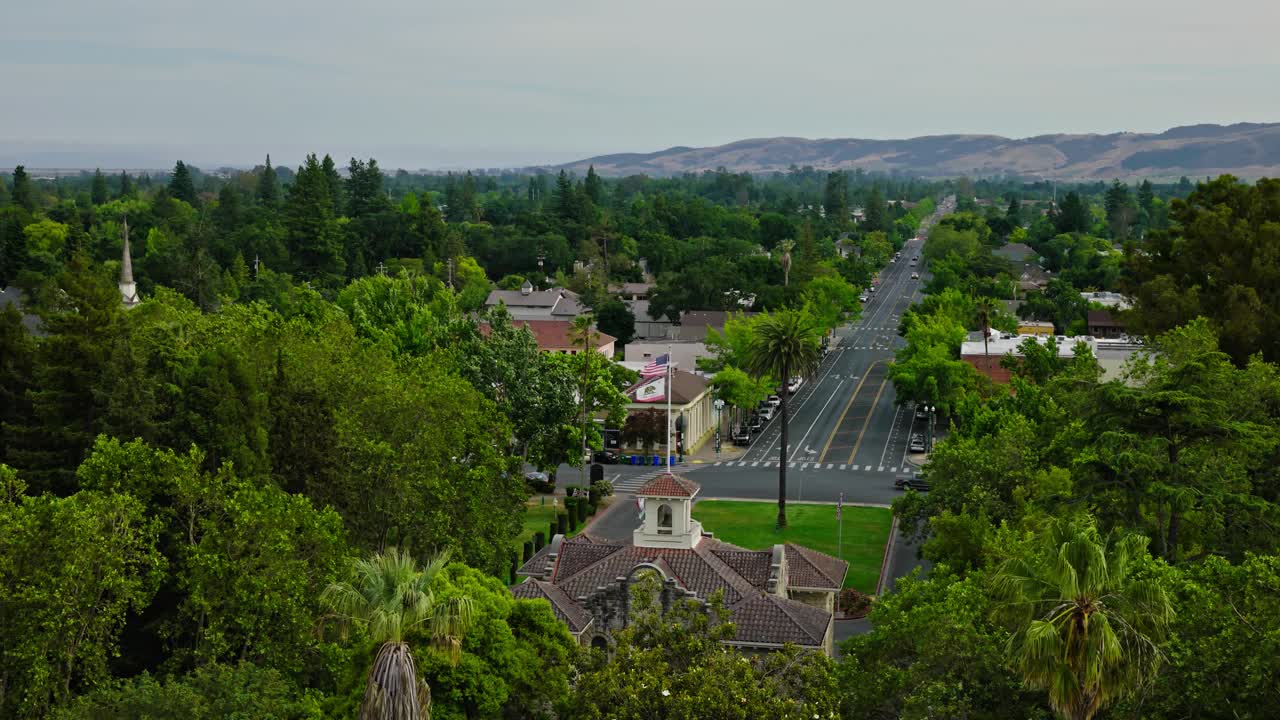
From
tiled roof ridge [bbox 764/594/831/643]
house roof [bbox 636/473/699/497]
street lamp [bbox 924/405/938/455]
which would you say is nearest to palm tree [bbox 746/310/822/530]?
street lamp [bbox 924/405/938/455]

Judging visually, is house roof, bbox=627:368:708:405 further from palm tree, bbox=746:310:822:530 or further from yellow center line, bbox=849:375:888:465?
palm tree, bbox=746:310:822:530

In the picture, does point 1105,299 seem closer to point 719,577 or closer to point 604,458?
point 604,458

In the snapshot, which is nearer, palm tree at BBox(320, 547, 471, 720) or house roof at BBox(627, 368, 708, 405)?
palm tree at BBox(320, 547, 471, 720)

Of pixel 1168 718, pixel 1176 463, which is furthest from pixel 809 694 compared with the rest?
pixel 1176 463

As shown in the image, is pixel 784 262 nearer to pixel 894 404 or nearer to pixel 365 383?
pixel 894 404

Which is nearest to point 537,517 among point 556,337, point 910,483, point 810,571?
point 910,483

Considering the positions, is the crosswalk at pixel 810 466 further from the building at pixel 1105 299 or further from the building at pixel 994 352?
the building at pixel 1105 299
